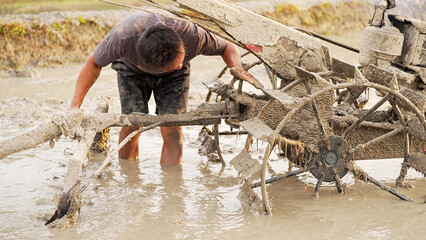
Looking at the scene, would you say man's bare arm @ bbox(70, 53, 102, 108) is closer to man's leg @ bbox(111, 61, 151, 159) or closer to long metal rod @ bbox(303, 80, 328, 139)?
man's leg @ bbox(111, 61, 151, 159)

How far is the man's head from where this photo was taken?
424 cm

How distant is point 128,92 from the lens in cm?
520

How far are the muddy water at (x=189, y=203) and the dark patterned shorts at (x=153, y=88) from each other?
66 centimetres

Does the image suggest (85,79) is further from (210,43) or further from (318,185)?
(318,185)

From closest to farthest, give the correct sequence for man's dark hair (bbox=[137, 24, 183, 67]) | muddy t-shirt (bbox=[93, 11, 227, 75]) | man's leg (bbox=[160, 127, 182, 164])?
man's dark hair (bbox=[137, 24, 183, 67]), muddy t-shirt (bbox=[93, 11, 227, 75]), man's leg (bbox=[160, 127, 182, 164])

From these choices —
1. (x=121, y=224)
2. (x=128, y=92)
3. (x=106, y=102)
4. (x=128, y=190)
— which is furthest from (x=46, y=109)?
(x=121, y=224)

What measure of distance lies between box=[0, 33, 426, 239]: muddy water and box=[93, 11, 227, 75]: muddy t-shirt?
3.06 ft

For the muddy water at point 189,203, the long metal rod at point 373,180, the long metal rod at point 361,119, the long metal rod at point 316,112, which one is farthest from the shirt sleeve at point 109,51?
the long metal rod at point 373,180

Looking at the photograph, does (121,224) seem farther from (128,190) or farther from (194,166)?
(194,166)

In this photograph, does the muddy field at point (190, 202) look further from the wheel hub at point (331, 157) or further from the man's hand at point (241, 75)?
the man's hand at point (241, 75)

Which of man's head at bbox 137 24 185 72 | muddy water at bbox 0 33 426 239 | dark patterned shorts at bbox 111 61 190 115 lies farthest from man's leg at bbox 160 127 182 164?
man's head at bbox 137 24 185 72

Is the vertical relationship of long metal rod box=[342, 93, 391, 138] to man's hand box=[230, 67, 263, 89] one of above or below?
below

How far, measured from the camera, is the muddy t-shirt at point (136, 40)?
457cm

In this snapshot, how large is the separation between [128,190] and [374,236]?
215 centimetres
